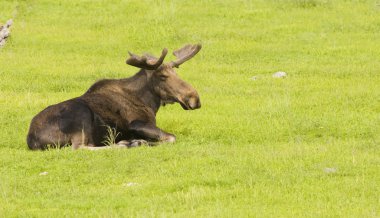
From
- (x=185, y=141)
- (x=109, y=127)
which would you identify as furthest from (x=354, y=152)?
(x=109, y=127)

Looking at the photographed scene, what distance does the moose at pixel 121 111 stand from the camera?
1550 centimetres

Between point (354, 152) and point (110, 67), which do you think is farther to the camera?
point (110, 67)

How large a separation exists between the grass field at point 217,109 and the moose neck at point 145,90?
672mm

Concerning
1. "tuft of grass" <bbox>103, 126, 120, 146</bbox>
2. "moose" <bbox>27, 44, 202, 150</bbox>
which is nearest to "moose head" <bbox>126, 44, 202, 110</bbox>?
"moose" <bbox>27, 44, 202, 150</bbox>

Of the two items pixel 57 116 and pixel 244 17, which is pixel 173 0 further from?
pixel 57 116

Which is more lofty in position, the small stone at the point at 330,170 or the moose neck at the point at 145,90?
the moose neck at the point at 145,90

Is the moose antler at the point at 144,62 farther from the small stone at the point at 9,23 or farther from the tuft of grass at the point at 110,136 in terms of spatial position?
the small stone at the point at 9,23

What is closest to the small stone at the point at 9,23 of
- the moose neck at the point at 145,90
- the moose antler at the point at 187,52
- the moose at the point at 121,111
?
the moose antler at the point at 187,52

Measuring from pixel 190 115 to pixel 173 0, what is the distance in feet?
48.2

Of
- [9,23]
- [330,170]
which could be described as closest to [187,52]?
[330,170]

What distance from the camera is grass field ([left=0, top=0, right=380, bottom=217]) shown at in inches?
470

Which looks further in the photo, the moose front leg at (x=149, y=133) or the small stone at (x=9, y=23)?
the small stone at (x=9, y=23)

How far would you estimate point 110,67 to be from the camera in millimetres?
23672

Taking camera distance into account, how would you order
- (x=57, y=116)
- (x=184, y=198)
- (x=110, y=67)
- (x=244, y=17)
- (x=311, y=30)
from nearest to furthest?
(x=184, y=198)
(x=57, y=116)
(x=110, y=67)
(x=311, y=30)
(x=244, y=17)
